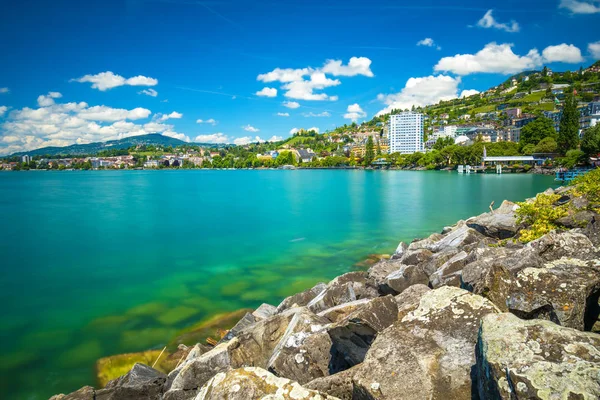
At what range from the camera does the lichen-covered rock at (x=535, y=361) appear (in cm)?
275

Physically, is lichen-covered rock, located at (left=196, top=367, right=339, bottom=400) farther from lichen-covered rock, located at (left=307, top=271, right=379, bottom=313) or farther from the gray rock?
the gray rock

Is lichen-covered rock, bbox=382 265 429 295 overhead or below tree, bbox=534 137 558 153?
below

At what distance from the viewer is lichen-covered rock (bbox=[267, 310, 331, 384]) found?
237 inches

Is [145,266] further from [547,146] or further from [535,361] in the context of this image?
[547,146]

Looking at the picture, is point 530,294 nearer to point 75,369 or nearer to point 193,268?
point 75,369

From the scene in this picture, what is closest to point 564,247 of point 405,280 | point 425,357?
point 405,280

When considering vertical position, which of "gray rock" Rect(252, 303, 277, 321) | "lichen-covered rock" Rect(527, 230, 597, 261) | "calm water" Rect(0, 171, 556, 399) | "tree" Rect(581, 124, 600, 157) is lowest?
"calm water" Rect(0, 171, 556, 399)

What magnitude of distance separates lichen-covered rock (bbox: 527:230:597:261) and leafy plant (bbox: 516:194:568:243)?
13.5ft

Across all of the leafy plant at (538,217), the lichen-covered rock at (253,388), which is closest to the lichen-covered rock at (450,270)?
the leafy plant at (538,217)

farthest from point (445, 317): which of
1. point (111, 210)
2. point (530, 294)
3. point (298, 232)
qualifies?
point (111, 210)

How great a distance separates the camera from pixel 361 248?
2597 cm

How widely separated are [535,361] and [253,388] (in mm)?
2501

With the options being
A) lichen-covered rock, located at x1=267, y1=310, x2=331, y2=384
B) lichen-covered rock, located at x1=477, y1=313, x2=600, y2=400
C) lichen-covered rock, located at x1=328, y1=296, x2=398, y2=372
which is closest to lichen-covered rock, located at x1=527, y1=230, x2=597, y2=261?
lichen-covered rock, located at x1=328, y1=296, x2=398, y2=372

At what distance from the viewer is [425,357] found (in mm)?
4066
